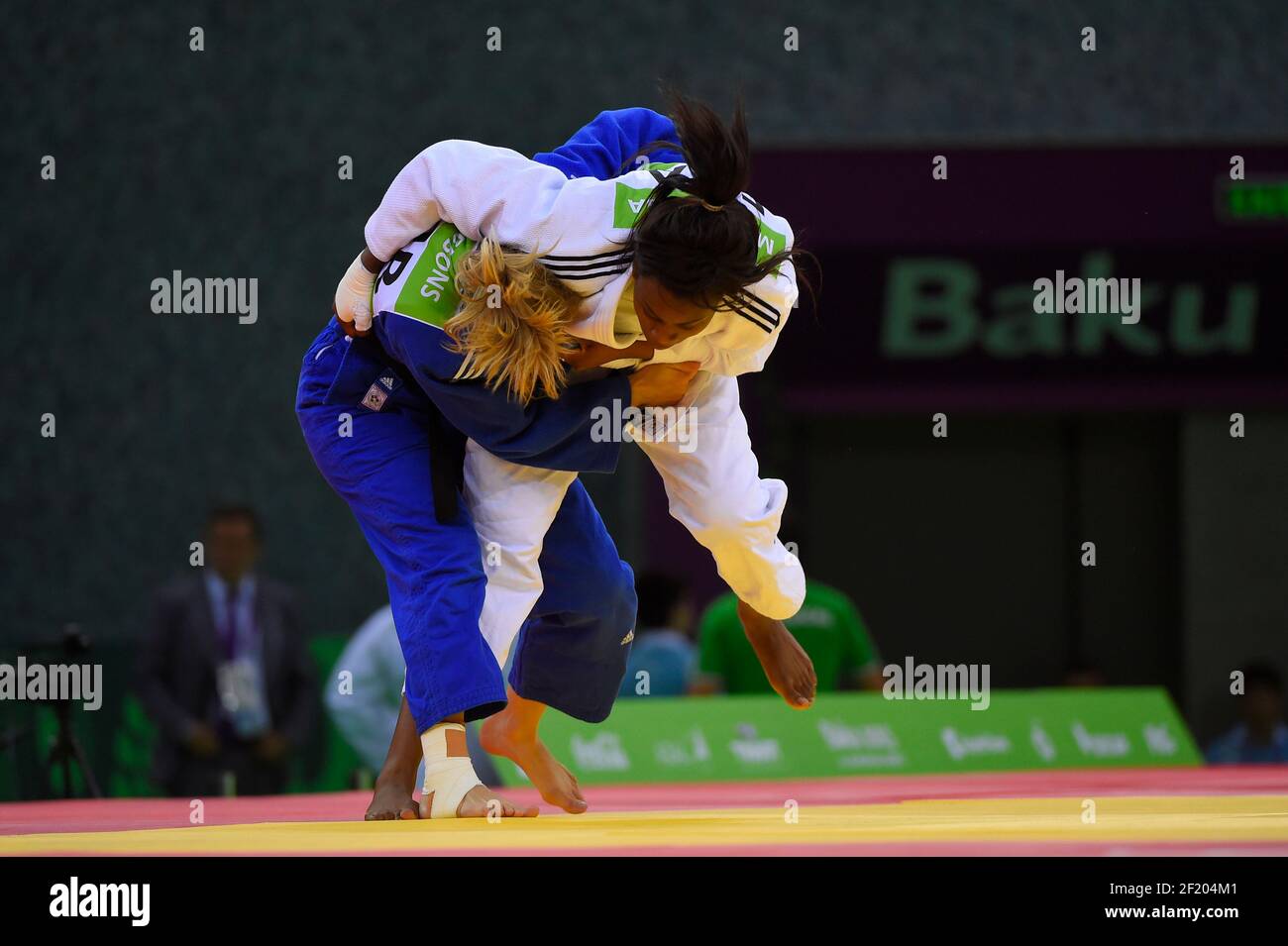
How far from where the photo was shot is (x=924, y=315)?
9.19 meters

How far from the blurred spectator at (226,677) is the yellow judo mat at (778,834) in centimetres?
354

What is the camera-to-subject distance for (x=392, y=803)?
3035 millimetres

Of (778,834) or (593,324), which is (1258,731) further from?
(778,834)

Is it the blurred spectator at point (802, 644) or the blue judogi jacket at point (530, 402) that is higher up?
the blue judogi jacket at point (530, 402)

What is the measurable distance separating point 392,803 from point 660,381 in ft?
3.00

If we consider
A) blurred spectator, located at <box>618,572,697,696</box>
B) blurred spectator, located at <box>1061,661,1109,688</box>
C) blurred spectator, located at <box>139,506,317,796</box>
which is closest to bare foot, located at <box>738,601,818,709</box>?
blurred spectator, located at <box>618,572,697,696</box>

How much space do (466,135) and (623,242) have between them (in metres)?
6.75

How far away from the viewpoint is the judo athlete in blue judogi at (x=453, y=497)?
296cm

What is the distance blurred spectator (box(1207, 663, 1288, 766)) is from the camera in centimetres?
762

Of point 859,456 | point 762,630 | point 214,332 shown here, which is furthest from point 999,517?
point 762,630

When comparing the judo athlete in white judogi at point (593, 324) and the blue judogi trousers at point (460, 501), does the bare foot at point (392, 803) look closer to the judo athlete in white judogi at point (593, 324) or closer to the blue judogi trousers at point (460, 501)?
the blue judogi trousers at point (460, 501)

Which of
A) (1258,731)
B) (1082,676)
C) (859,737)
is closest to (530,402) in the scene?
(859,737)

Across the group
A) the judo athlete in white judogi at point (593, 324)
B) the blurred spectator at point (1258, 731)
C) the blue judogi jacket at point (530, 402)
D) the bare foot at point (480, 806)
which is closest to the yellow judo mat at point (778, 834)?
the bare foot at point (480, 806)
